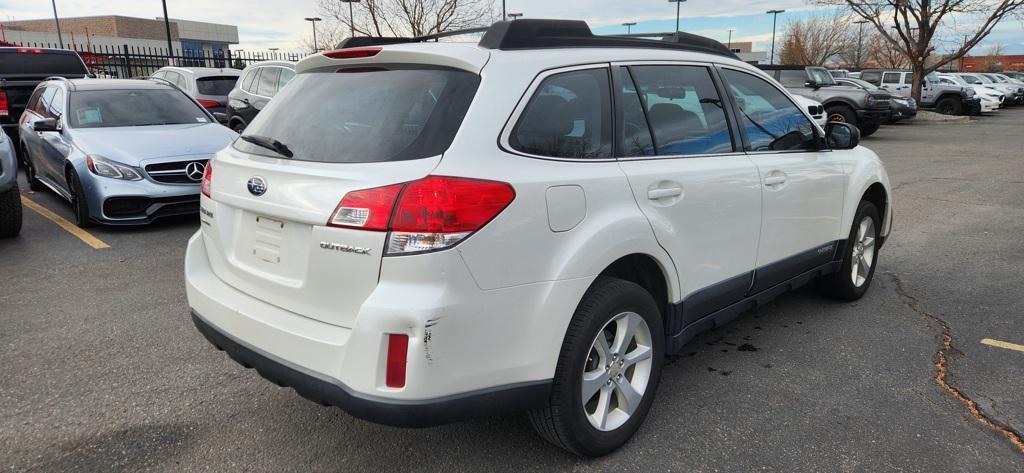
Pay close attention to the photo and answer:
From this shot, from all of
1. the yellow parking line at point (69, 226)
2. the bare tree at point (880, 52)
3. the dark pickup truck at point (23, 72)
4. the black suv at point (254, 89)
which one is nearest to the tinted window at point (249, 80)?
the black suv at point (254, 89)

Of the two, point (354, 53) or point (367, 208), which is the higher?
point (354, 53)

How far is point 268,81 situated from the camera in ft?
41.8

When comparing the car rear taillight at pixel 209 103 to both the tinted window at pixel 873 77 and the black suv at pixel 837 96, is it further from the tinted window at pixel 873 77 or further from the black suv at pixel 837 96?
the tinted window at pixel 873 77

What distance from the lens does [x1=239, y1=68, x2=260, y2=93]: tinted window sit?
42.2ft

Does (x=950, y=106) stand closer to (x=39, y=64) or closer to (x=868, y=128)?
(x=868, y=128)

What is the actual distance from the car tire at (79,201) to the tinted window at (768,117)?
620 cm

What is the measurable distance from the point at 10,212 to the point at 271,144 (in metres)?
5.12

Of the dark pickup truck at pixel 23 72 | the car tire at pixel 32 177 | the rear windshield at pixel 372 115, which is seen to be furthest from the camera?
the dark pickup truck at pixel 23 72

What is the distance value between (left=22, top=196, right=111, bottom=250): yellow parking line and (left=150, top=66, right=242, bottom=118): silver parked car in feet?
17.2

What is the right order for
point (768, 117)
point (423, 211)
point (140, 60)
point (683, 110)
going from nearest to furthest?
point (423, 211) → point (683, 110) → point (768, 117) → point (140, 60)

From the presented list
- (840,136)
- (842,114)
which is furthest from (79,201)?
(842,114)

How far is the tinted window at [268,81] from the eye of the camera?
1259 centimetres

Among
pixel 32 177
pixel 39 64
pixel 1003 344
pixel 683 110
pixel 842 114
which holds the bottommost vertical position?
pixel 1003 344

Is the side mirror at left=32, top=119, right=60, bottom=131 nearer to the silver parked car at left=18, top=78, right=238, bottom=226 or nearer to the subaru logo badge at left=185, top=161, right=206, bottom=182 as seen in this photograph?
the silver parked car at left=18, top=78, right=238, bottom=226
